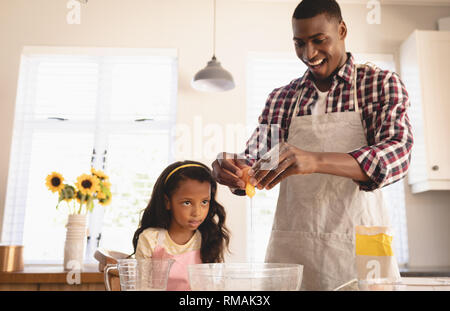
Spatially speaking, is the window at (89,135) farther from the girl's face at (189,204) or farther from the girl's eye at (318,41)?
the girl's eye at (318,41)

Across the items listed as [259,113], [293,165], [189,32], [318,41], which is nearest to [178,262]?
[293,165]

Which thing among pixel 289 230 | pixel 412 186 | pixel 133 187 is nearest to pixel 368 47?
pixel 412 186

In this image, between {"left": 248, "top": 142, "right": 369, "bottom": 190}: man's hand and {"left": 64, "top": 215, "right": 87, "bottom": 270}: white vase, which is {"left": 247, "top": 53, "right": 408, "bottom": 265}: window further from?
{"left": 248, "top": 142, "right": 369, "bottom": 190}: man's hand

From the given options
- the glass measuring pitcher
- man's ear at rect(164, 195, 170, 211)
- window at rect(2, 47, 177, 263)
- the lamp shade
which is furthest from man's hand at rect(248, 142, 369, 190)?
window at rect(2, 47, 177, 263)

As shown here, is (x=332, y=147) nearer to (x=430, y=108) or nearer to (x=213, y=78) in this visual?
(x=213, y=78)

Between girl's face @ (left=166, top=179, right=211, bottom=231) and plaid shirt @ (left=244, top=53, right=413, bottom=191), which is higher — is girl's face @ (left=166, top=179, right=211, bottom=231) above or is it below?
below

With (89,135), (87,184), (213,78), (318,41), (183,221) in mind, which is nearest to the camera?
(318,41)

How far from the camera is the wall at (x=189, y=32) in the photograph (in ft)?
9.49

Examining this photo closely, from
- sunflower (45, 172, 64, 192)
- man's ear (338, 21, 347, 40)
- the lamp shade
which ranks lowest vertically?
sunflower (45, 172, 64, 192)

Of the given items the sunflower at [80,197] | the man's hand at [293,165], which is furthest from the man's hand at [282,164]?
the sunflower at [80,197]

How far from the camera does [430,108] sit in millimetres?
2688

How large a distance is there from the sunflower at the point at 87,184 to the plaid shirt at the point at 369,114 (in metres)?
1.25

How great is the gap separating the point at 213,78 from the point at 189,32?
2.52ft

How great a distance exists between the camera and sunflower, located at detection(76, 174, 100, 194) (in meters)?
2.27
